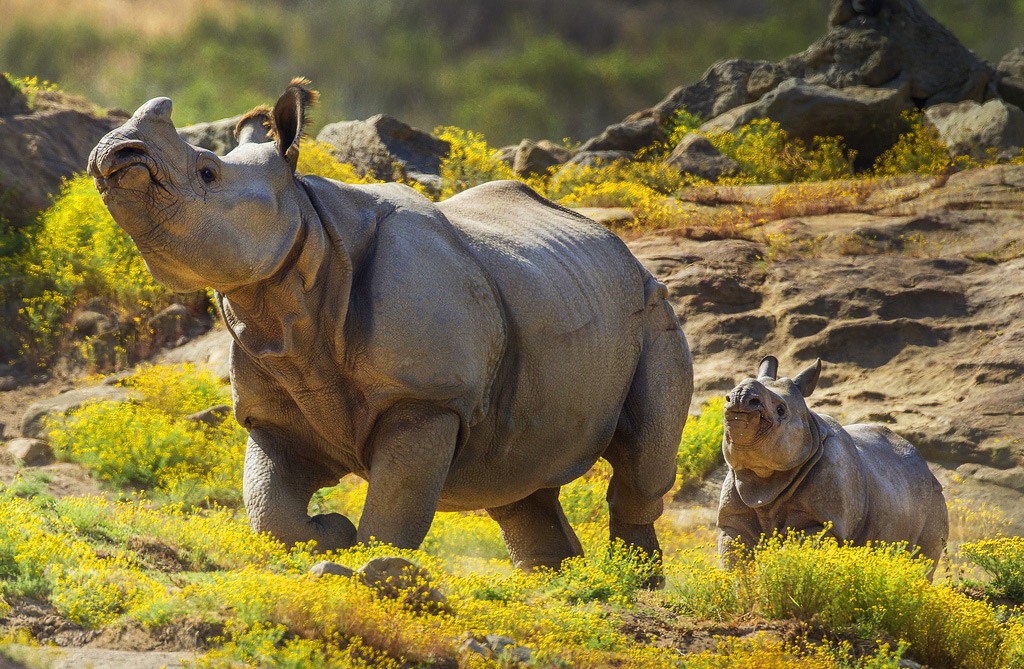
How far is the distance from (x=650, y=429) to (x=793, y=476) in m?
1.13

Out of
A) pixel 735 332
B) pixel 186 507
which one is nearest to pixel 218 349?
pixel 186 507

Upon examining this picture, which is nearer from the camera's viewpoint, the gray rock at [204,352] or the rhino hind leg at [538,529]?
the rhino hind leg at [538,529]

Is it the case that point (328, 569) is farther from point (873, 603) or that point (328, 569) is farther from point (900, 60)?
point (900, 60)

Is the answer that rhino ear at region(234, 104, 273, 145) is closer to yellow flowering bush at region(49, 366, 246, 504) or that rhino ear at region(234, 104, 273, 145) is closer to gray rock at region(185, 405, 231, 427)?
yellow flowering bush at region(49, 366, 246, 504)

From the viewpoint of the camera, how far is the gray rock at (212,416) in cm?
1098

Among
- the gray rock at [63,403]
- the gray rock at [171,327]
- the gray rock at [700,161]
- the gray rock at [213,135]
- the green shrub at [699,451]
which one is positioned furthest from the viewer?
the gray rock at [700,161]

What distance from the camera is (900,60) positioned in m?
21.5

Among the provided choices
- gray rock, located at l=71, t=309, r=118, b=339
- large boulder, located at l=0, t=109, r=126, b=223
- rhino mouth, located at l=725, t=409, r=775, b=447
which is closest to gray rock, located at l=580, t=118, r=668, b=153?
large boulder, located at l=0, t=109, r=126, b=223

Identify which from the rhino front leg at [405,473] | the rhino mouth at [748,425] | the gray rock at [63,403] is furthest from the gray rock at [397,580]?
the gray rock at [63,403]

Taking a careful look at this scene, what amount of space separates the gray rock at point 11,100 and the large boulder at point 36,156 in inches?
5.0

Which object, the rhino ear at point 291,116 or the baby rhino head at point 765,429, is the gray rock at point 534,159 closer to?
the baby rhino head at point 765,429

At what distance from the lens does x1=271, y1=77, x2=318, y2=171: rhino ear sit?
507 centimetres

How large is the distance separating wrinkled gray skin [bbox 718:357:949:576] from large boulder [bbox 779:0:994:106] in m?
14.9

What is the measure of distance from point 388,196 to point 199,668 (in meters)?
2.29
